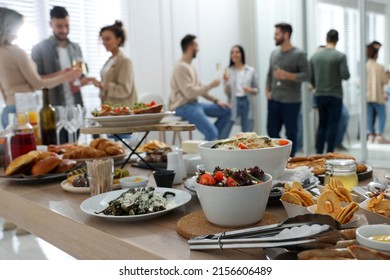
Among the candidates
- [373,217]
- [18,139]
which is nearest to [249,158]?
[373,217]

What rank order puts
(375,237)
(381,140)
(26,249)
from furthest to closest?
1. (381,140)
2. (26,249)
3. (375,237)

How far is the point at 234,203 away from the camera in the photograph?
68 cm

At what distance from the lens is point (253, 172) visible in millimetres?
732

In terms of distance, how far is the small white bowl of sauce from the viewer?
1.65 feet

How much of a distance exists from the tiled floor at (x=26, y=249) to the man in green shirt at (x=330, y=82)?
3.01m

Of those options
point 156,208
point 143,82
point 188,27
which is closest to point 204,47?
point 188,27

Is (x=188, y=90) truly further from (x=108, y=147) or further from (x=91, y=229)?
(x=91, y=229)

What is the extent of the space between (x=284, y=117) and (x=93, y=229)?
3.37m

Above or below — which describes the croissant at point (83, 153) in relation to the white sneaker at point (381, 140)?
above

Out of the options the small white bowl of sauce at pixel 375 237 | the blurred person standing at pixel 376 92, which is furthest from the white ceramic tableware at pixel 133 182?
the blurred person standing at pixel 376 92

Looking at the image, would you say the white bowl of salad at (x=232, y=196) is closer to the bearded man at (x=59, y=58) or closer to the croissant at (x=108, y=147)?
the croissant at (x=108, y=147)

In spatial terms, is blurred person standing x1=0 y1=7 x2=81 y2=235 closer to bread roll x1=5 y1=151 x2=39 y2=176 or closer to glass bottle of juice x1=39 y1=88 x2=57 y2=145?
glass bottle of juice x1=39 y1=88 x2=57 y2=145

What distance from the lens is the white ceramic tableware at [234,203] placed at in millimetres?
679

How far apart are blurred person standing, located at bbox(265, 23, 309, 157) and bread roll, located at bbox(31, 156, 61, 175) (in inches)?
110
